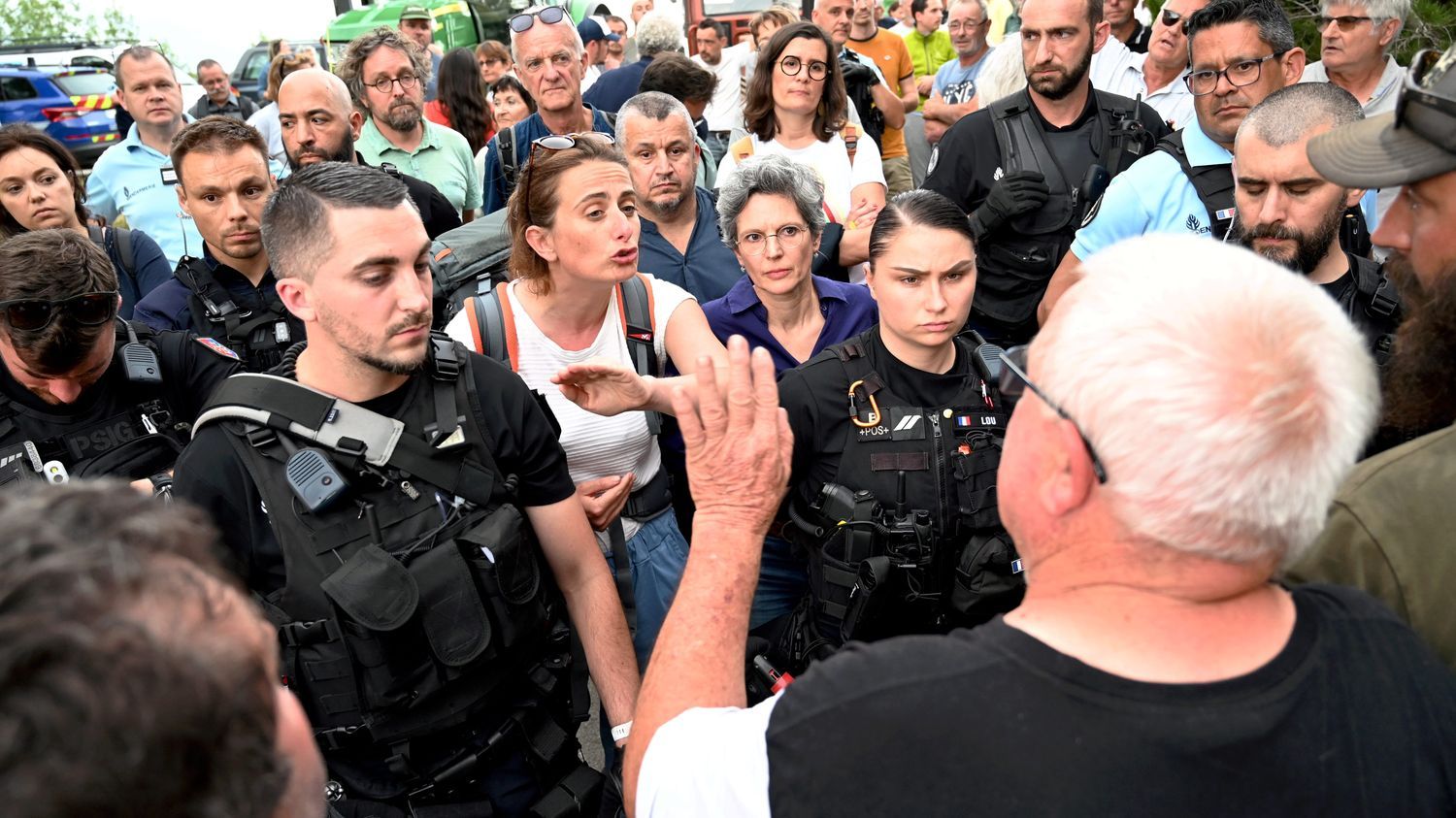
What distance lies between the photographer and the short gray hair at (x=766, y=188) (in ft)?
13.0

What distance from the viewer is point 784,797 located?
53.0 inches

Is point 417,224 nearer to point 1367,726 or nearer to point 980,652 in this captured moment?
point 980,652

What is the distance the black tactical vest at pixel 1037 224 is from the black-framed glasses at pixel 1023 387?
2.67 meters

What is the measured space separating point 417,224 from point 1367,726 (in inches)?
88.3

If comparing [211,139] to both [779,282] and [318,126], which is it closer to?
[318,126]

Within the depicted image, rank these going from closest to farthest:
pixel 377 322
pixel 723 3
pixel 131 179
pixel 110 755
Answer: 1. pixel 110 755
2. pixel 377 322
3. pixel 131 179
4. pixel 723 3

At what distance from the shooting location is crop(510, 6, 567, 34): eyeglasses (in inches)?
229

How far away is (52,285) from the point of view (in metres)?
2.85

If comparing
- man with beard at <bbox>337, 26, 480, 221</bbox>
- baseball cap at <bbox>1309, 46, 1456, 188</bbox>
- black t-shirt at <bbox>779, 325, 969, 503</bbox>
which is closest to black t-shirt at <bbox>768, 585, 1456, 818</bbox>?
baseball cap at <bbox>1309, 46, 1456, 188</bbox>

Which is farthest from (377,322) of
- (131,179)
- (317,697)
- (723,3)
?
(723,3)

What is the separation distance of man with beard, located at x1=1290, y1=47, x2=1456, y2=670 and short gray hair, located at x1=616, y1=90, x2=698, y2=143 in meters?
2.83

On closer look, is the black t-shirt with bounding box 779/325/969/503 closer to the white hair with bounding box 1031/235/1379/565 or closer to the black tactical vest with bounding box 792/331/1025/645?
the black tactical vest with bounding box 792/331/1025/645

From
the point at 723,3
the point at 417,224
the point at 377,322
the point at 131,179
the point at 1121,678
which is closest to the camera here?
the point at 1121,678

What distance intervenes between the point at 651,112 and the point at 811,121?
1059 millimetres
